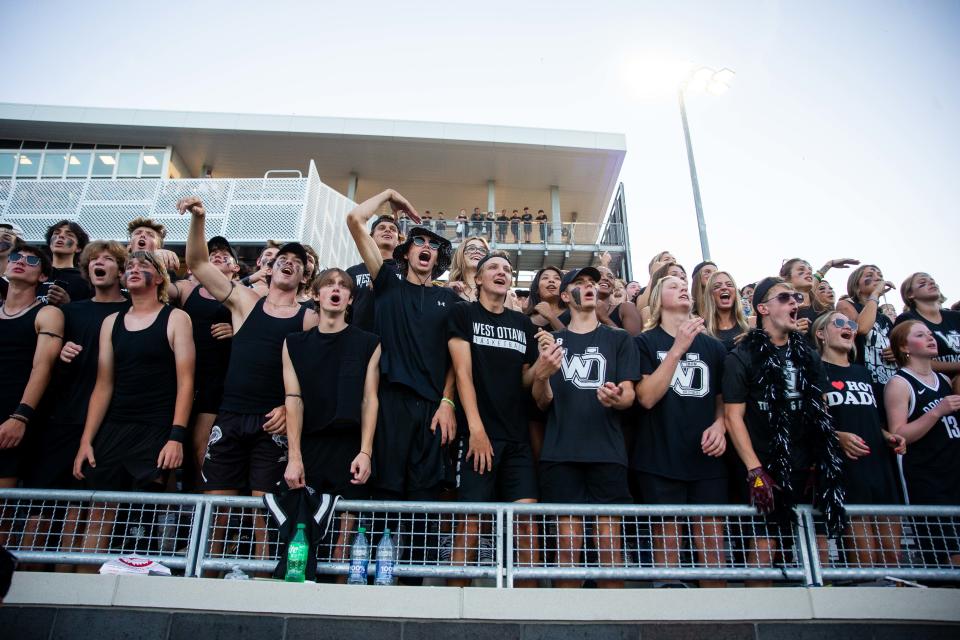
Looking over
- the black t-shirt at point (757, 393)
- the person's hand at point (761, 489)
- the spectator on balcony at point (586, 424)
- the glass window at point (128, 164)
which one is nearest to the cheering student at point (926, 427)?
the black t-shirt at point (757, 393)

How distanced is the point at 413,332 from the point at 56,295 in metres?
2.92

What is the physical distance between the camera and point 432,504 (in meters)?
3.25

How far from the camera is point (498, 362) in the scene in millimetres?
3986

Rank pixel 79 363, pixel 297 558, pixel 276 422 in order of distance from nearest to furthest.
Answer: pixel 297 558 → pixel 276 422 → pixel 79 363

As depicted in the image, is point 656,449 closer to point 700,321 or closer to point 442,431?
point 700,321

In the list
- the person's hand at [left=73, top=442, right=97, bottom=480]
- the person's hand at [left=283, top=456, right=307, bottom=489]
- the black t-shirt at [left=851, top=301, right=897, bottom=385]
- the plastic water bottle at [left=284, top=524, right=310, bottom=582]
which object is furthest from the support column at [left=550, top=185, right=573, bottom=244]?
the plastic water bottle at [left=284, top=524, right=310, bottom=582]

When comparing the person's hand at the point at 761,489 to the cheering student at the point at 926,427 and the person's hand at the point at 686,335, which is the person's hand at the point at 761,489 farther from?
the cheering student at the point at 926,427

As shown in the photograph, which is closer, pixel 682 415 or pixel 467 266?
pixel 682 415

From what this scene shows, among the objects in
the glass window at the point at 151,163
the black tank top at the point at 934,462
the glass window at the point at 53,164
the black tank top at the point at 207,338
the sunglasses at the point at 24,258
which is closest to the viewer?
the black tank top at the point at 934,462

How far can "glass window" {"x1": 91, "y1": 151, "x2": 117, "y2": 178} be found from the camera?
2059 centimetres

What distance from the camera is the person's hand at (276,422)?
3715 millimetres

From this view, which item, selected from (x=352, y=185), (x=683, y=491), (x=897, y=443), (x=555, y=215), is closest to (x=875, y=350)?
(x=897, y=443)

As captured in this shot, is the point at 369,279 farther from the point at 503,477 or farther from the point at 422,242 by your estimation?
the point at 503,477

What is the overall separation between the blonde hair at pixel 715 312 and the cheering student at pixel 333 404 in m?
2.63
